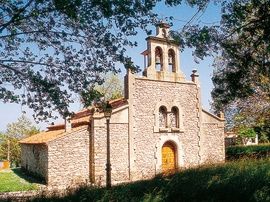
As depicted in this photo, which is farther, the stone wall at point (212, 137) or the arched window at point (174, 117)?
the stone wall at point (212, 137)

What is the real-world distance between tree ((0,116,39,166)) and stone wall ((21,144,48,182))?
49.6 feet

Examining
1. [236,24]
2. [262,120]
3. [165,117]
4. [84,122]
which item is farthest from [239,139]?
[236,24]

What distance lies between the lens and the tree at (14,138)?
45.2m

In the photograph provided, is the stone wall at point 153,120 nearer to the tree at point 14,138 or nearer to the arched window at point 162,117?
the arched window at point 162,117

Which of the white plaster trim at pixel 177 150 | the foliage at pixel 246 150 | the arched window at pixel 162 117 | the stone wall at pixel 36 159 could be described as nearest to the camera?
the stone wall at pixel 36 159

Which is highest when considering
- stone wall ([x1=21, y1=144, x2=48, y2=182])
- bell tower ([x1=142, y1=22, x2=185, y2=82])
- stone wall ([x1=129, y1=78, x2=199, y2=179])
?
bell tower ([x1=142, y1=22, x2=185, y2=82])

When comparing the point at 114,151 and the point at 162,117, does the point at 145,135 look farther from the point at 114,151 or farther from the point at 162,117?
the point at 114,151

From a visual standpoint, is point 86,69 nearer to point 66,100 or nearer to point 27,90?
point 66,100

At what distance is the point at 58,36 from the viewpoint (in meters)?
9.16

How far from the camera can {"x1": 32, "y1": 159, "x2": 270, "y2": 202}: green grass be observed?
29.2 feet

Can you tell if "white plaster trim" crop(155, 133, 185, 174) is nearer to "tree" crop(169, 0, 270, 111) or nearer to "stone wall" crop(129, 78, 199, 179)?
"stone wall" crop(129, 78, 199, 179)

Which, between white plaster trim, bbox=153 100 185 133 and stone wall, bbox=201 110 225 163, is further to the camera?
stone wall, bbox=201 110 225 163

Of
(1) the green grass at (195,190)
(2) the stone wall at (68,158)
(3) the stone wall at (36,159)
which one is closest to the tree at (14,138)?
(3) the stone wall at (36,159)

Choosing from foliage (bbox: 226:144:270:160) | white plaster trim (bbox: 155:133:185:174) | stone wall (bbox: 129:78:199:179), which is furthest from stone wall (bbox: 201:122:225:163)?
foliage (bbox: 226:144:270:160)
